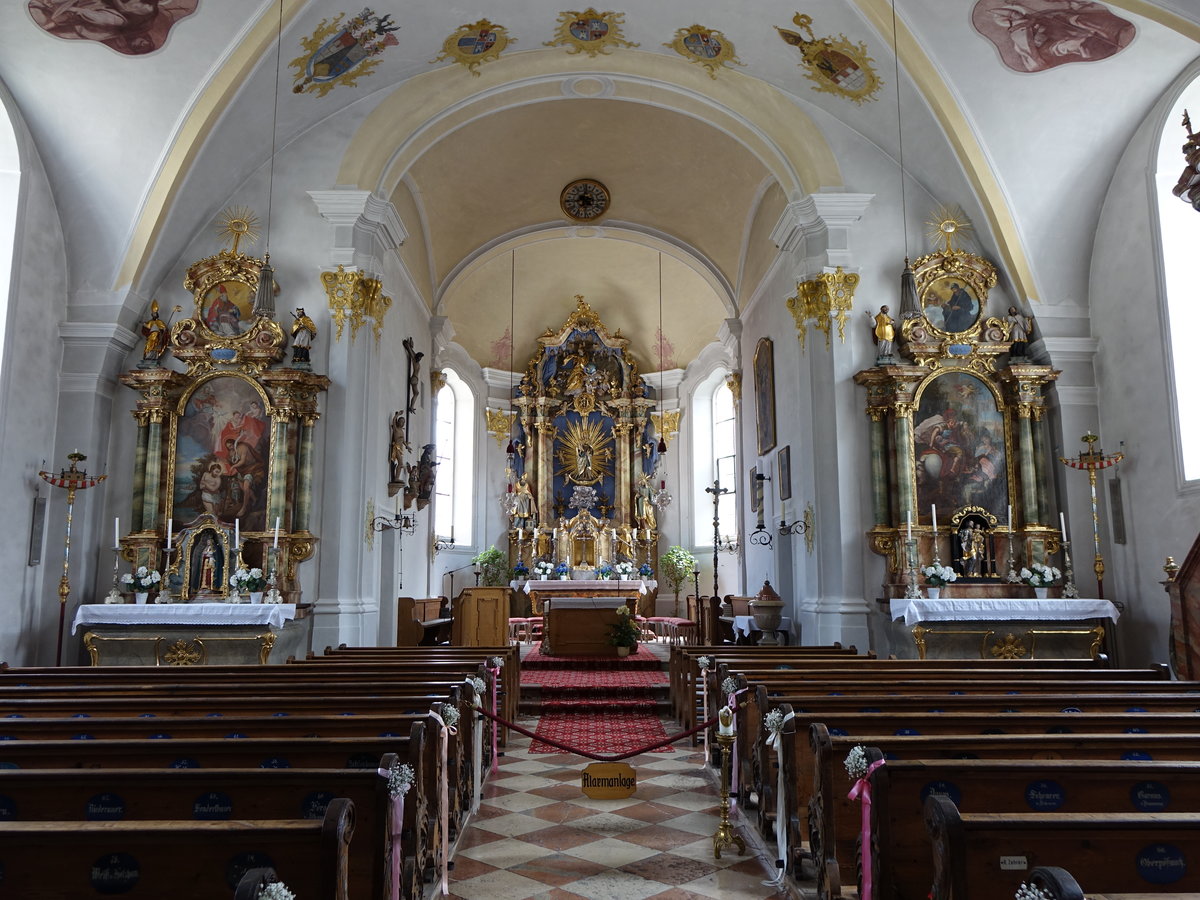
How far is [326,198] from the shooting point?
12.3m

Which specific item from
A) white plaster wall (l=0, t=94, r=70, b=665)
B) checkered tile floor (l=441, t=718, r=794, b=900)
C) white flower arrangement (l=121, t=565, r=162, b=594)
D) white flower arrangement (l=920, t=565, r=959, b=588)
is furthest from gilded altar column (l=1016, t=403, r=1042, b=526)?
white plaster wall (l=0, t=94, r=70, b=665)

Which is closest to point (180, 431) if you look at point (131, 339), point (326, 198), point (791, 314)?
point (131, 339)

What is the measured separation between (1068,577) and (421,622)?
29.1 feet

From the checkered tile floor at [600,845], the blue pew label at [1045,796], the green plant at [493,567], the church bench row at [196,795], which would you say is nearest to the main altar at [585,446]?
the green plant at [493,567]

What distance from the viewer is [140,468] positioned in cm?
1162

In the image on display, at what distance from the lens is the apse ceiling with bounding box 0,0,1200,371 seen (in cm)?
1028

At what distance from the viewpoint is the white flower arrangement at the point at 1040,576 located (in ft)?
36.7

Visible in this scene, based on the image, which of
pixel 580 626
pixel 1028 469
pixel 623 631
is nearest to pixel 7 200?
pixel 580 626

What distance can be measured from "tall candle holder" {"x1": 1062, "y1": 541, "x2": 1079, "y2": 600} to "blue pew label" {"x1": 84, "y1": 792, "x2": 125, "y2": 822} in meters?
10.5

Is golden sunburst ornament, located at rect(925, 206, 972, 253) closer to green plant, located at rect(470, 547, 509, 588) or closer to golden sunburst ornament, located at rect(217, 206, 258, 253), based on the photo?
golden sunburst ornament, located at rect(217, 206, 258, 253)

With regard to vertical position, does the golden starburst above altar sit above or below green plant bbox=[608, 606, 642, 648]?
above

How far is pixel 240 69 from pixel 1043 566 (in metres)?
11.0

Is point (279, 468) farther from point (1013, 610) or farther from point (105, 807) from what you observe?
point (1013, 610)

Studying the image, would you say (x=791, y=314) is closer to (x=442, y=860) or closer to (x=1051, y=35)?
(x=1051, y=35)
